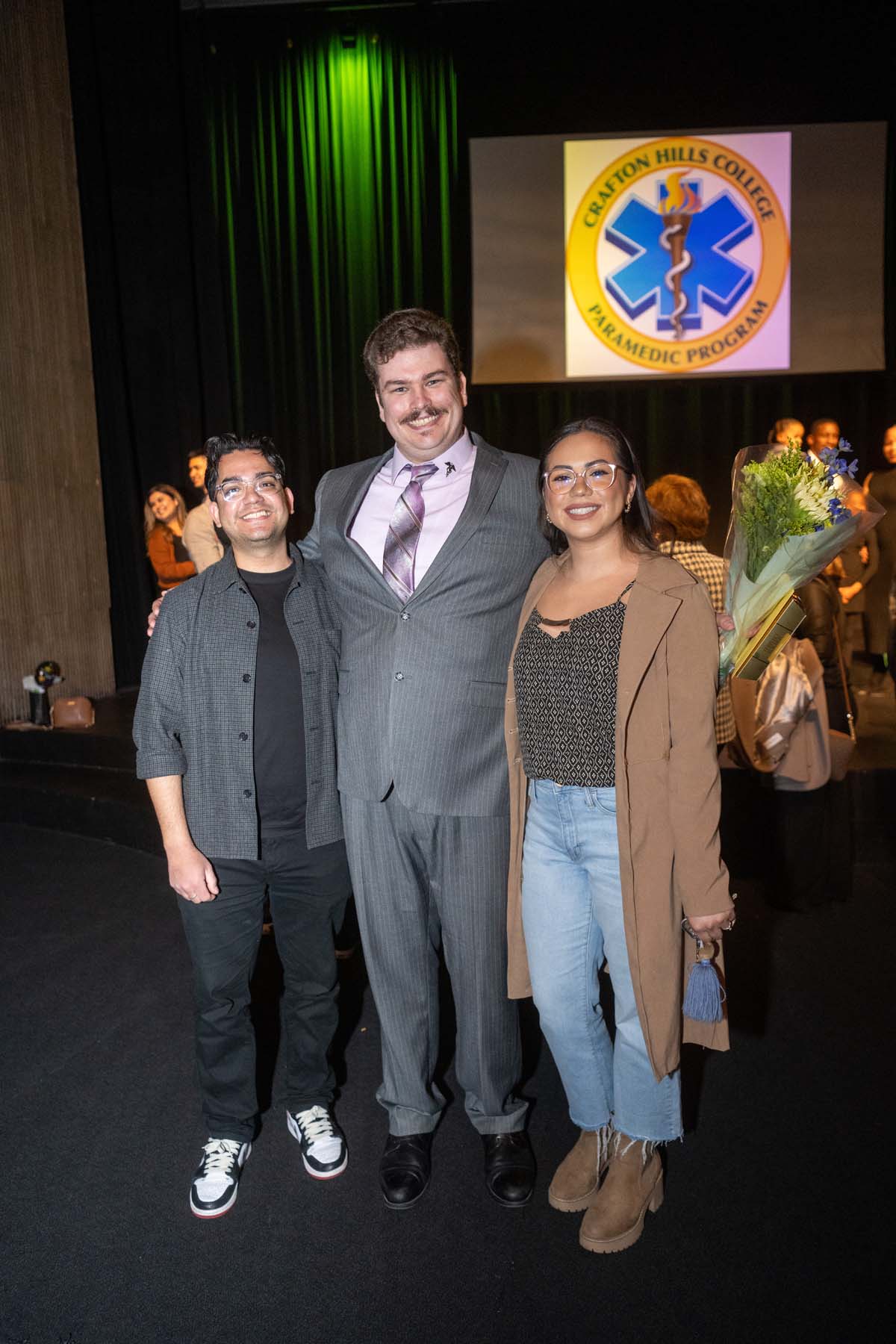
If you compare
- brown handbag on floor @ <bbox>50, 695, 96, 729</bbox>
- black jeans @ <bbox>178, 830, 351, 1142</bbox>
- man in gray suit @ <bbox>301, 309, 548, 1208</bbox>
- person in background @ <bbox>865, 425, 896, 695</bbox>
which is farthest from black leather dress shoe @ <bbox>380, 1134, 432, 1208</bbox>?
person in background @ <bbox>865, 425, 896, 695</bbox>

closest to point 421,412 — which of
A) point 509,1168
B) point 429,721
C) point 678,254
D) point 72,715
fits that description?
point 429,721

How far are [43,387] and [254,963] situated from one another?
462 cm

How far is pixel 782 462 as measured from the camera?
1787 millimetres

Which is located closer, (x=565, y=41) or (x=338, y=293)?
(x=565, y=41)

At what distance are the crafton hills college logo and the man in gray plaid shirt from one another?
524cm

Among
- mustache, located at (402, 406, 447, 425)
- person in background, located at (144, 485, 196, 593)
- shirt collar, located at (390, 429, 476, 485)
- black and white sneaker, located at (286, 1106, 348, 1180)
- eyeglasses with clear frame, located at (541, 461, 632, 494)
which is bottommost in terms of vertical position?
black and white sneaker, located at (286, 1106, 348, 1180)

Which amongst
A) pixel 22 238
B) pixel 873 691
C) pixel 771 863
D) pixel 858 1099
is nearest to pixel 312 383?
pixel 22 238

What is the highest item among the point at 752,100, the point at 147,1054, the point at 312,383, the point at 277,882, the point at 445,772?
the point at 752,100

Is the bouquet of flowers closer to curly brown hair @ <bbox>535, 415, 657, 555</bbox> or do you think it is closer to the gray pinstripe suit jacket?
curly brown hair @ <bbox>535, 415, 657, 555</bbox>

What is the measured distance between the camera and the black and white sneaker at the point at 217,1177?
2.02 m

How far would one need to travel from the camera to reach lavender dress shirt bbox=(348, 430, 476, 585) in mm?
1986

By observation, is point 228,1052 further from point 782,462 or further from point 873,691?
point 873,691

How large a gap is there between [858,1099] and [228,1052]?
4.86ft

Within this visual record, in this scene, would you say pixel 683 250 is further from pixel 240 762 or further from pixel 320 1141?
pixel 320 1141
